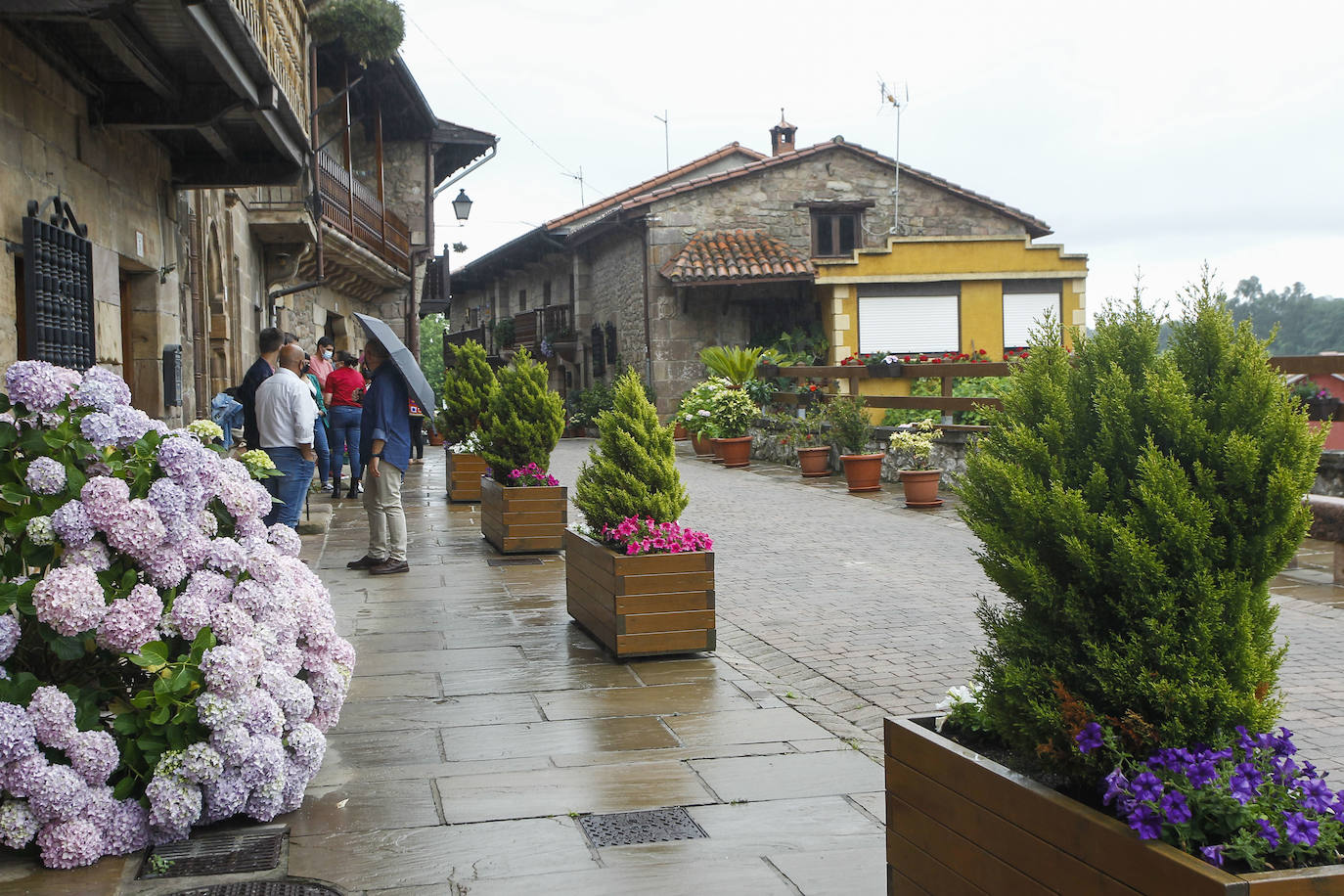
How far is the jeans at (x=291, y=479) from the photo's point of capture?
28.4ft

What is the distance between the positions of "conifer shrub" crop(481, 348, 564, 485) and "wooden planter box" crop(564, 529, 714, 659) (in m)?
3.99

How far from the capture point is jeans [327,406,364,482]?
1329 centimetres

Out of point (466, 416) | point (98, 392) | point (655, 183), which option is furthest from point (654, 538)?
point (655, 183)

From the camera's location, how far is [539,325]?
3384 centimetres

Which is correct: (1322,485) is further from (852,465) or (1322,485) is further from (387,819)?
(387,819)

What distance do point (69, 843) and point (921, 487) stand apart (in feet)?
33.0

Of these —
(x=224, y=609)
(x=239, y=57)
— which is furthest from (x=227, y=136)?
(x=224, y=609)

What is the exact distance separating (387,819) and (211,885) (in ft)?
1.98

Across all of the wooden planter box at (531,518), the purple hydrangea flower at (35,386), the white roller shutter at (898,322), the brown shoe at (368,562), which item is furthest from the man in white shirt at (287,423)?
the white roller shutter at (898,322)

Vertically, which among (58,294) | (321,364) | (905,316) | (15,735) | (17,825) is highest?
(905,316)

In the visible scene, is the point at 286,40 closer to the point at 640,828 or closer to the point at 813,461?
the point at 813,461

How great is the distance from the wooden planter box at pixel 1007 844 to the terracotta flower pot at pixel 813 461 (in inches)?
513

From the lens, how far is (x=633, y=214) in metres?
26.2

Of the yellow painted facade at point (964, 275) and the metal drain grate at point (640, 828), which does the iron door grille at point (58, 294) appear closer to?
the metal drain grate at point (640, 828)
